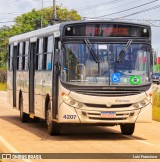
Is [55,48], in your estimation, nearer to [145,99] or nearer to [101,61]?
[101,61]

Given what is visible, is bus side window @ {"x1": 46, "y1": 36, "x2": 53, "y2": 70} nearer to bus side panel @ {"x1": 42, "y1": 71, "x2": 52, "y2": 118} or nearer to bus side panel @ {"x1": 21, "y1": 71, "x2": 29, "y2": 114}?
bus side panel @ {"x1": 42, "y1": 71, "x2": 52, "y2": 118}

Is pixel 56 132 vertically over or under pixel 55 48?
under

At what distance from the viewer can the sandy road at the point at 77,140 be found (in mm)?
15289

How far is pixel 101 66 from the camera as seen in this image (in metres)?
17.7

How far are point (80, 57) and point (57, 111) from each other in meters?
1.53

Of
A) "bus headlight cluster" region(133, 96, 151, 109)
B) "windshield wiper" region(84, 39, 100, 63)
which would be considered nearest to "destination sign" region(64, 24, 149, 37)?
"windshield wiper" region(84, 39, 100, 63)

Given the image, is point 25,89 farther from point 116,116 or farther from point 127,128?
point 116,116

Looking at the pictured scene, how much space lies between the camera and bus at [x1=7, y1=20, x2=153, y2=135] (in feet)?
57.3

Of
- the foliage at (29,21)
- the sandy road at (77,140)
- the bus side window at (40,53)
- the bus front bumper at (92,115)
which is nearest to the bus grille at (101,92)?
the bus front bumper at (92,115)

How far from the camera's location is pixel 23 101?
2358cm

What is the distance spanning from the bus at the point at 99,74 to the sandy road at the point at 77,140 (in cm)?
53

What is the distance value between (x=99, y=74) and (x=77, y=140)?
69.9 inches

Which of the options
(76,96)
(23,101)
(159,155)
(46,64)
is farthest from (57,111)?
(23,101)

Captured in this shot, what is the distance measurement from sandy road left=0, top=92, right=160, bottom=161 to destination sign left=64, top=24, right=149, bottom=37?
108 inches
